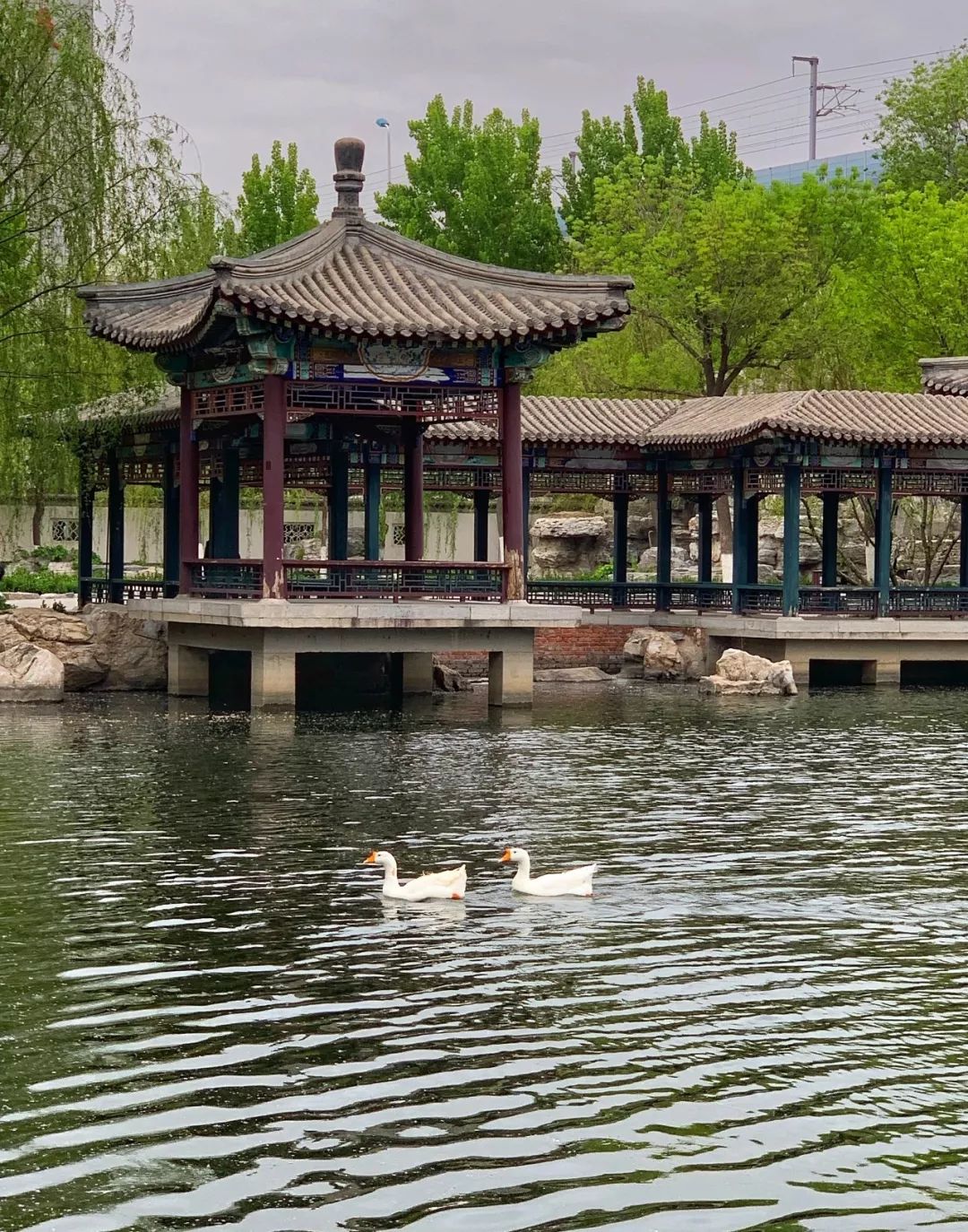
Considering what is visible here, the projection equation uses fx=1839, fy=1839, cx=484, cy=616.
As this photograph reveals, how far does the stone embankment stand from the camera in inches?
1021

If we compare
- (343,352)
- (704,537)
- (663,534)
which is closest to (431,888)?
(343,352)

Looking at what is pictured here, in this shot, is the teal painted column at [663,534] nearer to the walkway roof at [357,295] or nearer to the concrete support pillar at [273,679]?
the walkway roof at [357,295]

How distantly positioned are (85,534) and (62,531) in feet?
82.2

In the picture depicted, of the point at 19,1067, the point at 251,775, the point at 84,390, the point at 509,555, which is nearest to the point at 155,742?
the point at 251,775

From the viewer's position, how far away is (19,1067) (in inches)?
345

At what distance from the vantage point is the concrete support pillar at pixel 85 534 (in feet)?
104

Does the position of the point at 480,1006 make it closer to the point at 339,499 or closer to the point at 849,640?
the point at 339,499

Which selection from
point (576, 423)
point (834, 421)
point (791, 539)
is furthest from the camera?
point (576, 423)

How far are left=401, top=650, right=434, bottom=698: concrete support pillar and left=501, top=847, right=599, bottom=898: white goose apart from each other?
1570cm

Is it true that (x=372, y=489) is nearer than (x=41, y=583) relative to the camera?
Yes

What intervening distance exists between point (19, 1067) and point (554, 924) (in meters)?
4.09

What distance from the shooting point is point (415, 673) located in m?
28.6

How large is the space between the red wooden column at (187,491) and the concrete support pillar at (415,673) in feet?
12.0

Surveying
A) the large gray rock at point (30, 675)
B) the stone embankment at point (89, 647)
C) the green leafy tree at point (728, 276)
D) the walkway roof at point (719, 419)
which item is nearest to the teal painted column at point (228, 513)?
the walkway roof at point (719, 419)
